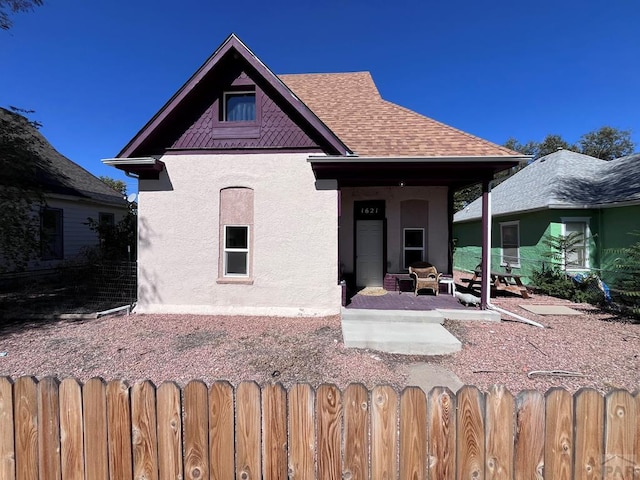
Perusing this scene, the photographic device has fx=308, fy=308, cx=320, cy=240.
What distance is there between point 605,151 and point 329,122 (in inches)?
1562

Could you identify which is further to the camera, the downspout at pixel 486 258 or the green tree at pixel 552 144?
the green tree at pixel 552 144

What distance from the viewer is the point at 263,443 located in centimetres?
183

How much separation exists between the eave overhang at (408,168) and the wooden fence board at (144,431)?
6252 millimetres

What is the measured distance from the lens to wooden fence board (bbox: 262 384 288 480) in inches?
71.1

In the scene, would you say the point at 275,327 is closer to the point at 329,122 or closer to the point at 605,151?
the point at 329,122

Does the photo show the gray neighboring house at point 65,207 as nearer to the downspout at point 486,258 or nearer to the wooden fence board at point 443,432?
the wooden fence board at point 443,432

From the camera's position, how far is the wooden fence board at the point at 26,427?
74.8 inches

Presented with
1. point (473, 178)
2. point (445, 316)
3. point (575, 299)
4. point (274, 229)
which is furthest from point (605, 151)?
point (274, 229)

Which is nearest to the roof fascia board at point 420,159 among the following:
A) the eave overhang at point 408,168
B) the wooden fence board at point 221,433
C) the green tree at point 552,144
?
the eave overhang at point 408,168

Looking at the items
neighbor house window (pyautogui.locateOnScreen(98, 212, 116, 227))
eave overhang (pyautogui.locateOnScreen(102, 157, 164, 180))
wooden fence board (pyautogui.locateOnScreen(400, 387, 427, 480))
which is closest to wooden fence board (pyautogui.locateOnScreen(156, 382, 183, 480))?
wooden fence board (pyautogui.locateOnScreen(400, 387, 427, 480))

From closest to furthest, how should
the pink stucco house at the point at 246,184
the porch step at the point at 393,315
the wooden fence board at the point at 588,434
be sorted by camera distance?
the wooden fence board at the point at 588,434 → the porch step at the point at 393,315 → the pink stucco house at the point at 246,184

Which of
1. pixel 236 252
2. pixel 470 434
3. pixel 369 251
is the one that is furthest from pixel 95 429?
pixel 369 251

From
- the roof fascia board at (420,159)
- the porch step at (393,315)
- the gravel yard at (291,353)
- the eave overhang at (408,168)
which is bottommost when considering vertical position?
the gravel yard at (291,353)

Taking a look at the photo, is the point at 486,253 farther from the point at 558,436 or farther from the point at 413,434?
the point at 413,434
